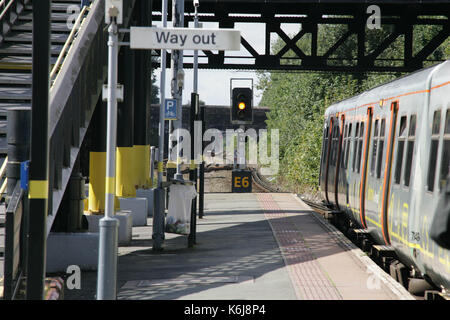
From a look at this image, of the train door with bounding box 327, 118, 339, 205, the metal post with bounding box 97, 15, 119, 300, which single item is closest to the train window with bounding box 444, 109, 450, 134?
the metal post with bounding box 97, 15, 119, 300

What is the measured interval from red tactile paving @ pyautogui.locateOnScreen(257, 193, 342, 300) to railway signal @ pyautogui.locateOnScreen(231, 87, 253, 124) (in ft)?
9.79

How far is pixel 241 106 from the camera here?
67.8 feet

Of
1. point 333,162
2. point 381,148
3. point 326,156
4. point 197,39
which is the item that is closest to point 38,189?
point 197,39

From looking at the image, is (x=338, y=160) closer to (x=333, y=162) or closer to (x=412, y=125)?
(x=333, y=162)

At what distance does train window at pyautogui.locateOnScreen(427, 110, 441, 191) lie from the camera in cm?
1000

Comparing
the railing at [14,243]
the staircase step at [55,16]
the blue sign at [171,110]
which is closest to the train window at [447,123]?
the railing at [14,243]

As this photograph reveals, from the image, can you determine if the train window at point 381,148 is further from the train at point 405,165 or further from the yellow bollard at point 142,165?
the yellow bollard at point 142,165

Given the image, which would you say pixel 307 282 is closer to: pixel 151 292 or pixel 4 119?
pixel 151 292

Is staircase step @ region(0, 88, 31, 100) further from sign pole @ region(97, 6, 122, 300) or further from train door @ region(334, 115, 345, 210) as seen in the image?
train door @ region(334, 115, 345, 210)

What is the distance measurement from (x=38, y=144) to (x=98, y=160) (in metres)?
9.33

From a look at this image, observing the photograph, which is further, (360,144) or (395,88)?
(360,144)

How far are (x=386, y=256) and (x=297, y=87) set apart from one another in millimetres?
39576

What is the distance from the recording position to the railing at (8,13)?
1550cm
